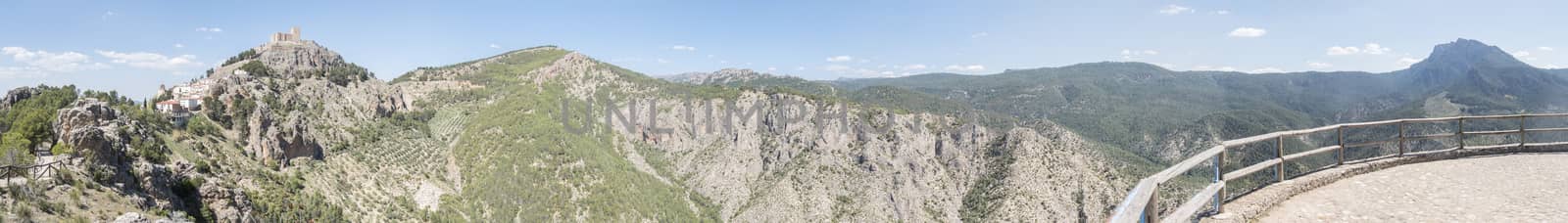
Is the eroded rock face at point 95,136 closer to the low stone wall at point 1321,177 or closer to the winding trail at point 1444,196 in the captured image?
the low stone wall at point 1321,177

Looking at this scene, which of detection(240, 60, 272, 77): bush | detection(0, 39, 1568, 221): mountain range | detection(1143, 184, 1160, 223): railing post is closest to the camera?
detection(1143, 184, 1160, 223): railing post

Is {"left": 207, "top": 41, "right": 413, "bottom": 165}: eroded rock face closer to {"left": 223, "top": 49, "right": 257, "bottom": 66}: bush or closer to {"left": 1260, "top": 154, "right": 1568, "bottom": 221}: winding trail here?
{"left": 223, "top": 49, "right": 257, "bottom": 66}: bush

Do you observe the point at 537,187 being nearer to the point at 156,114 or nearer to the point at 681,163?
the point at 156,114

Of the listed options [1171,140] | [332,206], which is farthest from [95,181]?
[1171,140]

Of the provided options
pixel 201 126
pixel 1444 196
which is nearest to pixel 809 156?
pixel 201 126

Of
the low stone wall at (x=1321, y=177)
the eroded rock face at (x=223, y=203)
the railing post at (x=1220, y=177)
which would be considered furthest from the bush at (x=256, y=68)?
the low stone wall at (x=1321, y=177)

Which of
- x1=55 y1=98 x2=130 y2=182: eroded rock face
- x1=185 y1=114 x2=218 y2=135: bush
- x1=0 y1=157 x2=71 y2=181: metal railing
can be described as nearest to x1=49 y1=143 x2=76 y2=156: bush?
x1=55 y1=98 x2=130 y2=182: eroded rock face
